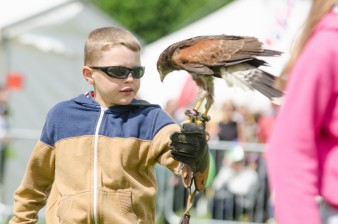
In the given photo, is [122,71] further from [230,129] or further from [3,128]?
[230,129]

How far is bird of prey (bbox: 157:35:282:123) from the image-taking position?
14.4ft

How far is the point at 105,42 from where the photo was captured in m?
3.93

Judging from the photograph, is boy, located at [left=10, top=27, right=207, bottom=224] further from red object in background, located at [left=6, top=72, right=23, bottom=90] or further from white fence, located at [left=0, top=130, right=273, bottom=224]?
red object in background, located at [left=6, top=72, right=23, bottom=90]

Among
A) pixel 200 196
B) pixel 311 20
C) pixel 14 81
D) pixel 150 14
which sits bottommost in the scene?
pixel 200 196

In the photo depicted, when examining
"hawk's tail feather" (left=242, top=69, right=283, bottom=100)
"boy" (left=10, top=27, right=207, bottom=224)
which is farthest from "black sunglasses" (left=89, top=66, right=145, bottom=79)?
"hawk's tail feather" (left=242, top=69, right=283, bottom=100)

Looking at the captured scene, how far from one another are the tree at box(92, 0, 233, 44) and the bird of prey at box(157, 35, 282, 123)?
2978cm

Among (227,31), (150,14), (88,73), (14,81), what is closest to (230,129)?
(14,81)

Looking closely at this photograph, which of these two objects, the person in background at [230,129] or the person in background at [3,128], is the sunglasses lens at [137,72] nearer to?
the person in background at [3,128]

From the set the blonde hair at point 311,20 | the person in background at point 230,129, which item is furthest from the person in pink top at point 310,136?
the person in background at point 230,129

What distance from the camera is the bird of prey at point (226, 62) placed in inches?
173

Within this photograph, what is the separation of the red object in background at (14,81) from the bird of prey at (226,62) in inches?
343

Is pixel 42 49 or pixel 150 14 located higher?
pixel 150 14

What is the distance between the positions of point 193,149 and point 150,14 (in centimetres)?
3166

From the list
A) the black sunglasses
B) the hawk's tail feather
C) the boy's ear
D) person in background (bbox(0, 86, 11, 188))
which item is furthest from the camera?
person in background (bbox(0, 86, 11, 188))
